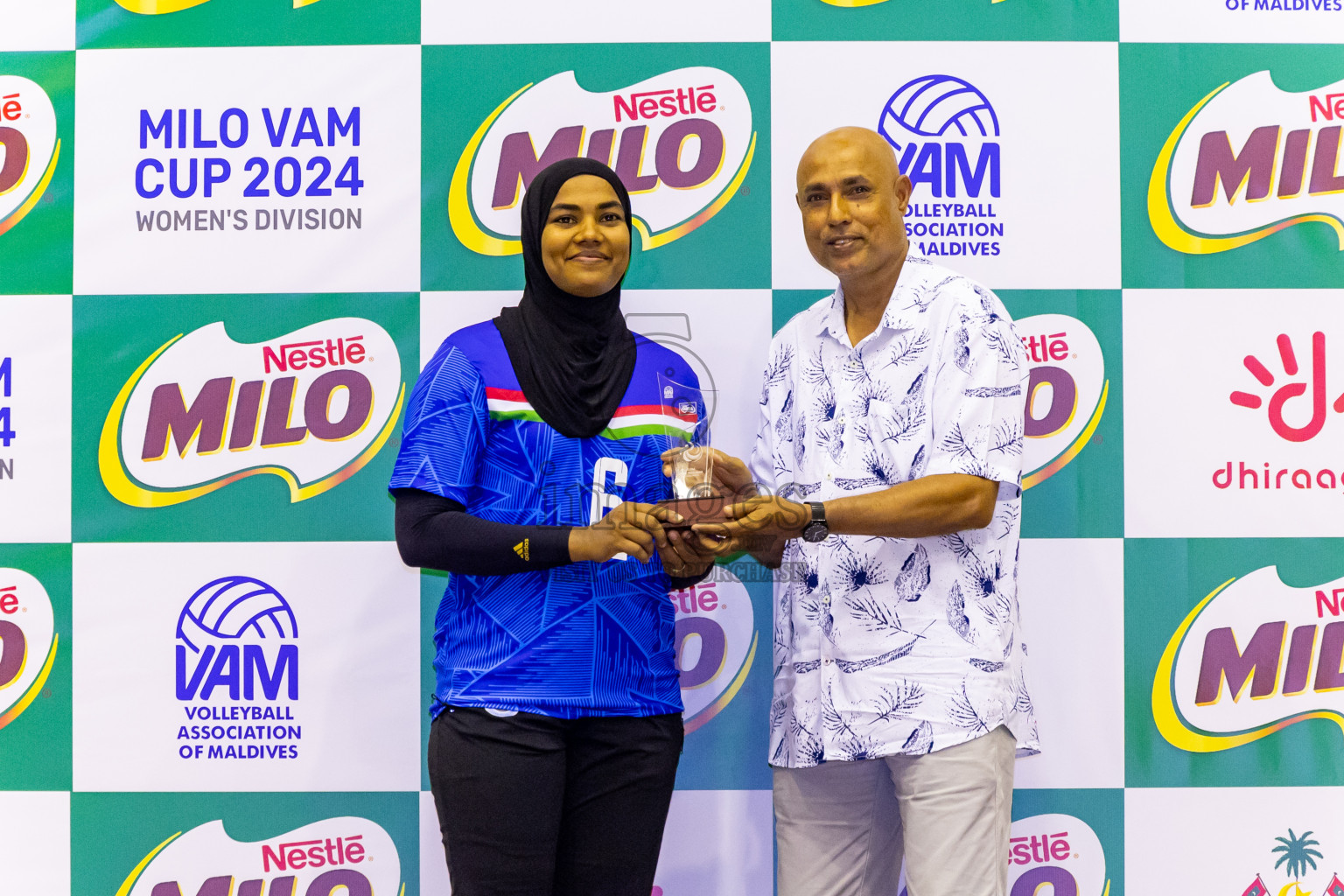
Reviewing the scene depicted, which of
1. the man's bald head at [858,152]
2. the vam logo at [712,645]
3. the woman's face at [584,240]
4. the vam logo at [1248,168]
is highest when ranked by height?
the vam logo at [1248,168]

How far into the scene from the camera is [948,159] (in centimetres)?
233

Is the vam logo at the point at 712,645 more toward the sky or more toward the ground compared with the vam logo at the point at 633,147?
more toward the ground

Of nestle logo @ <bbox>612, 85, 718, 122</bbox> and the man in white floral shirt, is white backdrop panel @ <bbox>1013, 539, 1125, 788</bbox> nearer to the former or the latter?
the man in white floral shirt

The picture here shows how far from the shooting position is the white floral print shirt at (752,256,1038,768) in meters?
1.63

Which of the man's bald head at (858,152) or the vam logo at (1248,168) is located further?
the vam logo at (1248,168)

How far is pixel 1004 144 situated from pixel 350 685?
6.50 feet

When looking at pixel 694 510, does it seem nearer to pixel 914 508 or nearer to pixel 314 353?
pixel 914 508

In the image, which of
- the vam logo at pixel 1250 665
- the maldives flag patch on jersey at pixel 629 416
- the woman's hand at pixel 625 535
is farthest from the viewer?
the vam logo at pixel 1250 665

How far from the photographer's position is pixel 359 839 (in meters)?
2.34

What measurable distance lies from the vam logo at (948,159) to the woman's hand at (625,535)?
1116 mm

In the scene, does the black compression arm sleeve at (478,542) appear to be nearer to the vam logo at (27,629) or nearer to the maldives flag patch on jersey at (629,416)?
the maldives flag patch on jersey at (629,416)

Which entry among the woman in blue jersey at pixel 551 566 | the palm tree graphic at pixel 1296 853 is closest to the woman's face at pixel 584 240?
the woman in blue jersey at pixel 551 566

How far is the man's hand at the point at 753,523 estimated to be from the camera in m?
1.59

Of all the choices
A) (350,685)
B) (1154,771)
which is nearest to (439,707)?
(350,685)
